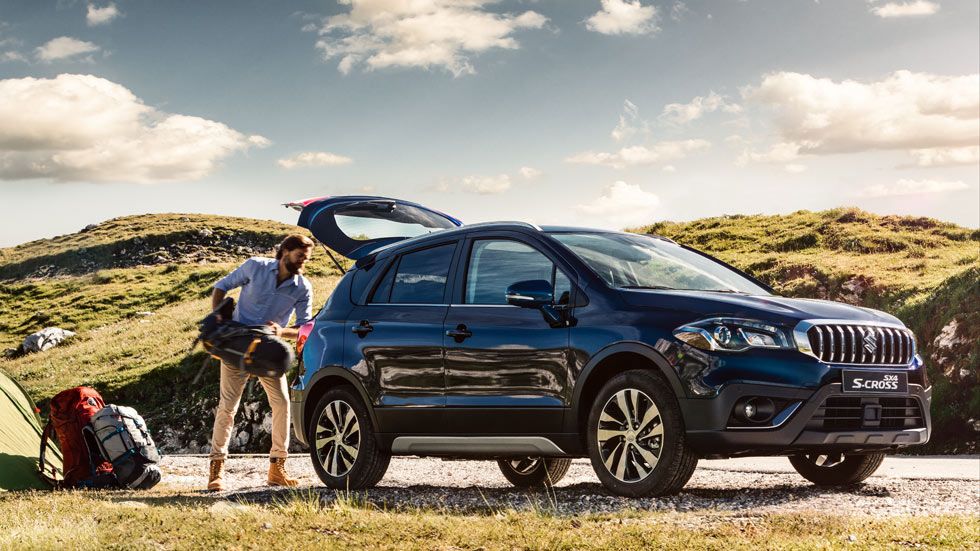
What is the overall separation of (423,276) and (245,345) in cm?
162

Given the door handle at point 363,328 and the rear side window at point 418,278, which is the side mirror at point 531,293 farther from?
the door handle at point 363,328

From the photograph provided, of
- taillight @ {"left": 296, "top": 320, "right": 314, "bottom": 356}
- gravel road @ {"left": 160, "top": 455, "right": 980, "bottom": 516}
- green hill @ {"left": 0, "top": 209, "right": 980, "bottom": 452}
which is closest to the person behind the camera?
gravel road @ {"left": 160, "top": 455, "right": 980, "bottom": 516}

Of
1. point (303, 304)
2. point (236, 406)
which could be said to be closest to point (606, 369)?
point (303, 304)

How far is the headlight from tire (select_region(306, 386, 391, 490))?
10.5 feet

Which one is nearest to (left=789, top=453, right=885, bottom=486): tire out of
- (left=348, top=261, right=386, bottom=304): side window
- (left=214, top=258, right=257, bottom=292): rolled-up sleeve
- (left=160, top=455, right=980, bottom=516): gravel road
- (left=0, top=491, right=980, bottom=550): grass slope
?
(left=160, top=455, right=980, bottom=516): gravel road

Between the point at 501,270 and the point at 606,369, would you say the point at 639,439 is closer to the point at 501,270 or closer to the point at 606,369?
the point at 606,369

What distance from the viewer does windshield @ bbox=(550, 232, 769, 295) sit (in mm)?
8359

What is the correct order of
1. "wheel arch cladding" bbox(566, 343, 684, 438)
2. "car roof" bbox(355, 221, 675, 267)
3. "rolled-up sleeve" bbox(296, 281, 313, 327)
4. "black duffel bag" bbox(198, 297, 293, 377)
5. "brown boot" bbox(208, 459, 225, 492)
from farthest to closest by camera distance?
1. "brown boot" bbox(208, 459, 225, 492)
2. "rolled-up sleeve" bbox(296, 281, 313, 327)
3. "black duffel bag" bbox(198, 297, 293, 377)
4. "car roof" bbox(355, 221, 675, 267)
5. "wheel arch cladding" bbox(566, 343, 684, 438)

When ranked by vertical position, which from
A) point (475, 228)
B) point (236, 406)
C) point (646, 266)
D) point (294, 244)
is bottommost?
point (236, 406)

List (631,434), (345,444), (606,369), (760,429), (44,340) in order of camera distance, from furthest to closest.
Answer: (44,340), (345,444), (606,369), (631,434), (760,429)

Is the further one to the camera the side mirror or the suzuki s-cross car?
the side mirror

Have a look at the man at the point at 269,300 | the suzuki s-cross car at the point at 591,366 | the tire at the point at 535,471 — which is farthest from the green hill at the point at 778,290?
the man at the point at 269,300

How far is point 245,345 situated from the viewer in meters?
9.52

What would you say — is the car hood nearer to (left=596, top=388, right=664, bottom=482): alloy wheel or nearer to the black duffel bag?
(left=596, top=388, right=664, bottom=482): alloy wheel
